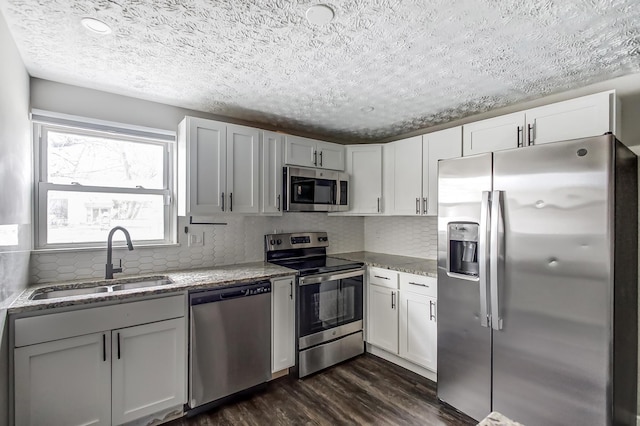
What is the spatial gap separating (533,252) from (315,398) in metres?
1.93

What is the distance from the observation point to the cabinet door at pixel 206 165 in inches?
101

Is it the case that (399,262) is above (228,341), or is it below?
above

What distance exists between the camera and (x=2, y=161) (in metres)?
1.51

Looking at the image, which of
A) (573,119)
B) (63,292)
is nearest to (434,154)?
(573,119)

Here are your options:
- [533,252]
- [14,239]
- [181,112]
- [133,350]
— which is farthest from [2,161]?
[533,252]

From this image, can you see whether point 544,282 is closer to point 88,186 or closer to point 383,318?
point 383,318

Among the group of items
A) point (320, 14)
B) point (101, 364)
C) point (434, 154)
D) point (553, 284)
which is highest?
point (320, 14)

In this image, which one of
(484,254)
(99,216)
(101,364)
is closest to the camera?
(101,364)

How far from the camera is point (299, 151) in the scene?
10.6ft

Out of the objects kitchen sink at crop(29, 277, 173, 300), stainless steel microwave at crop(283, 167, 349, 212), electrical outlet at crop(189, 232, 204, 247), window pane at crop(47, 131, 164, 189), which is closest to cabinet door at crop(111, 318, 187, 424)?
kitchen sink at crop(29, 277, 173, 300)

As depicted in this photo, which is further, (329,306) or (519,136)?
(329,306)

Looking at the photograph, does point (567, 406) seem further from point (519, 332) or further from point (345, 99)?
point (345, 99)

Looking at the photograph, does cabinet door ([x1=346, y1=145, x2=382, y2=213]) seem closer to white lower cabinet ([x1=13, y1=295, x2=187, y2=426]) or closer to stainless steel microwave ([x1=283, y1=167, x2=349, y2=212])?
stainless steel microwave ([x1=283, y1=167, x2=349, y2=212])

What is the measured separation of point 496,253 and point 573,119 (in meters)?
1.11
